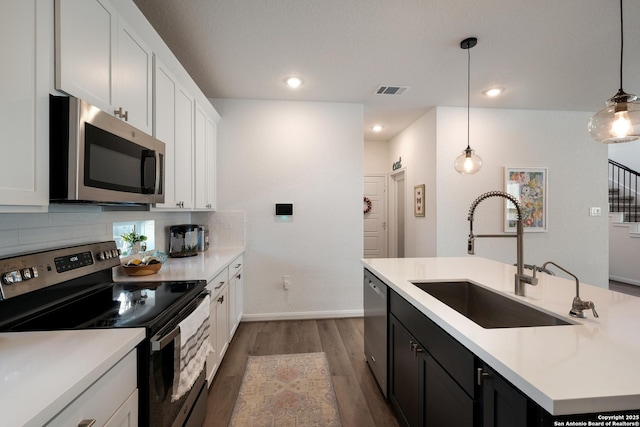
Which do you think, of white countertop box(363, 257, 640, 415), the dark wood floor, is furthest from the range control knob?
white countertop box(363, 257, 640, 415)

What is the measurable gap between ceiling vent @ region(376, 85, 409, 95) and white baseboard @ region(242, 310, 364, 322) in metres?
2.61

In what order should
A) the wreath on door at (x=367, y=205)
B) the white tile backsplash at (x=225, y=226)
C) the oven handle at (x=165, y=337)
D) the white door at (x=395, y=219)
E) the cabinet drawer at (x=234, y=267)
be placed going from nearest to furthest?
1. the oven handle at (x=165, y=337)
2. the cabinet drawer at (x=234, y=267)
3. the white tile backsplash at (x=225, y=226)
4. the white door at (x=395, y=219)
5. the wreath on door at (x=367, y=205)

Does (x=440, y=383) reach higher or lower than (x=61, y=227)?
lower

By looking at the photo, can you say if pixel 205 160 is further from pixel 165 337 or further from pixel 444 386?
pixel 444 386

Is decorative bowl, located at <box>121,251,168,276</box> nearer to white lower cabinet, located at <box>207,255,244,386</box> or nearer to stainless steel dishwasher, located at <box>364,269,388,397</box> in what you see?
white lower cabinet, located at <box>207,255,244,386</box>

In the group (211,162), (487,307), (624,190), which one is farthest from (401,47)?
(624,190)

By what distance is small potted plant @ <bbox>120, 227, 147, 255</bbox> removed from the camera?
198 centimetres

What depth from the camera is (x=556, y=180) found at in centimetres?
370

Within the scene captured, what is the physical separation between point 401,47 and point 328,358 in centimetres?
273

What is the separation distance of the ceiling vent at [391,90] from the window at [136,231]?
2645mm

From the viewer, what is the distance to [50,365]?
784 mm

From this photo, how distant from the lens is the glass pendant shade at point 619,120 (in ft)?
4.57

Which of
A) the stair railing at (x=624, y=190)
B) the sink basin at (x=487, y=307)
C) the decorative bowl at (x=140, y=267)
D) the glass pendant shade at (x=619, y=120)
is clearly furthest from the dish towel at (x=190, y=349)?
the stair railing at (x=624, y=190)

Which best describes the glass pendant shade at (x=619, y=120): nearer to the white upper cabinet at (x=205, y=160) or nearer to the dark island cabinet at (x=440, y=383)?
the dark island cabinet at (x=440, y=383)
